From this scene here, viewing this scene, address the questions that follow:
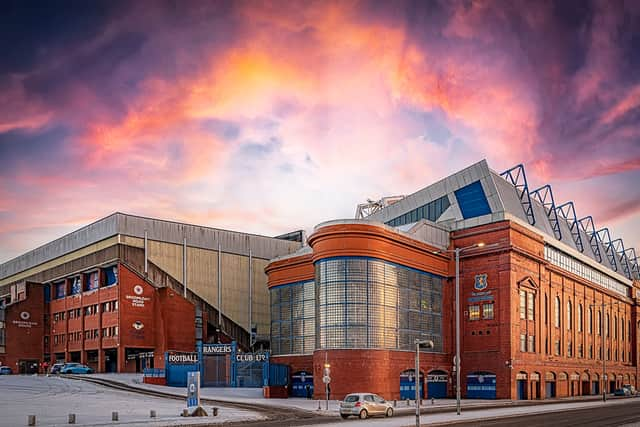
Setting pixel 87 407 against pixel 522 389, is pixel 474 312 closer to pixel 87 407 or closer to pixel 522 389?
pixel 522 389

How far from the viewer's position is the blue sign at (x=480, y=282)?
67500 mm

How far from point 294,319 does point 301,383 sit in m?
7.31

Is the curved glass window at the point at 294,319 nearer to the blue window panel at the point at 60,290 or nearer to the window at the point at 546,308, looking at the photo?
the window at the point at 546,308

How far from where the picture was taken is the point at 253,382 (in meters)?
69.4

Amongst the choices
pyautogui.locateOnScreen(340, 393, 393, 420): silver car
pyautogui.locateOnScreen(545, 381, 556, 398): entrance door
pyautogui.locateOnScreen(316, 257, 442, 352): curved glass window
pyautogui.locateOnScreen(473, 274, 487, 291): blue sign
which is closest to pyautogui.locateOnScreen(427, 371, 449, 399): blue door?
pyautogui.locateOnScreen(316, 257, 442, 352): curved glass window

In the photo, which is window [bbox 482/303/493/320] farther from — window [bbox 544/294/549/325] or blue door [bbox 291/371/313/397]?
blue door [bbox 291/371/313/397]

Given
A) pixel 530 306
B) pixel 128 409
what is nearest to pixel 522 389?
pixel 530 306

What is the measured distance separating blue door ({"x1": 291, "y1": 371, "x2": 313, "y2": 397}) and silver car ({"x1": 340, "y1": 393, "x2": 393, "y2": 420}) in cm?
2435

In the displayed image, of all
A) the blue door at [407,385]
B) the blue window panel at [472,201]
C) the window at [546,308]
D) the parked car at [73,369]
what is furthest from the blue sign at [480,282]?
the parked car at [73,369]

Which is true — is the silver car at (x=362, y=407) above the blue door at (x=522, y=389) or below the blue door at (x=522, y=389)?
above

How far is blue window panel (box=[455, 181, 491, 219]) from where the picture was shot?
73.8 meters

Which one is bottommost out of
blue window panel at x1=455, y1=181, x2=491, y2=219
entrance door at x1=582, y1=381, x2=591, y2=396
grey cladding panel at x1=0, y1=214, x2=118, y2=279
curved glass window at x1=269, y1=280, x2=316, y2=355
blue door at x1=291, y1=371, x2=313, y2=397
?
entrance door at x1=582, y1=381, x2=591, y2=396

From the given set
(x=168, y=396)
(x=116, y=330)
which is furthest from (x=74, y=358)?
(x=168, y=396)

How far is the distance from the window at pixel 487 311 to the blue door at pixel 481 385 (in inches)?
215
